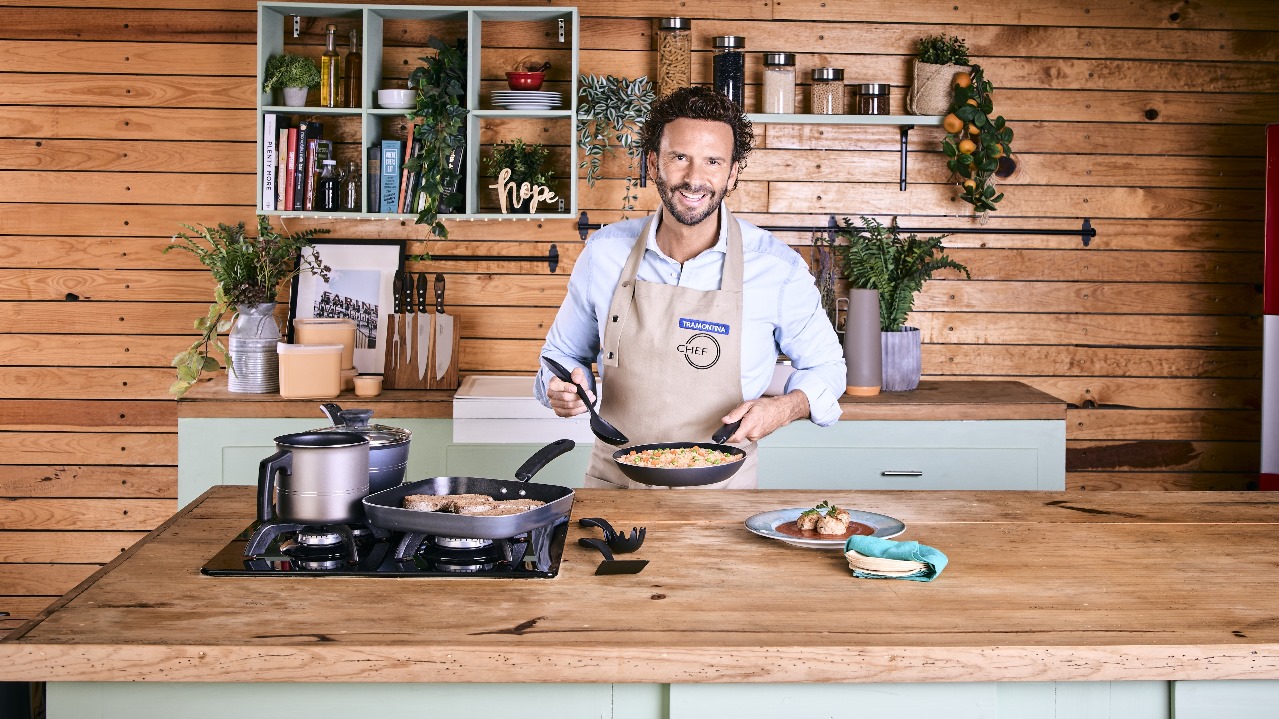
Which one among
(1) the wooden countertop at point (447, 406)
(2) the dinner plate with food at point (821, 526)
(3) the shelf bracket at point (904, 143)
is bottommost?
(2) the dinner plate with food at point (821, 526)

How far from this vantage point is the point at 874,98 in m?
4.35

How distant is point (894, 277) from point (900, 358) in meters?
0.35

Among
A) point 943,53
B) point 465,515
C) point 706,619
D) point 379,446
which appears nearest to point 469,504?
point 465,515

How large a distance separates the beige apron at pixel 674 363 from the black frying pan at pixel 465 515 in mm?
774

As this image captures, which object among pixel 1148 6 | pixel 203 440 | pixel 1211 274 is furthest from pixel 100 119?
pixel 1211 274

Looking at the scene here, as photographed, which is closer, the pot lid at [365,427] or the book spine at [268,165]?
the pot lid at [365,427]

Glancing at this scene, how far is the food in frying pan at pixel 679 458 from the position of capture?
2312 mm

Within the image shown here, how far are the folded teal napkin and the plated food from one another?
21.8 inches

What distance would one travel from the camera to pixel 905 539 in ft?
6.95

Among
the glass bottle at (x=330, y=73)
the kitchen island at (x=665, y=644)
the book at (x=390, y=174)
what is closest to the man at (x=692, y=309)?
the kitchen island at (x=665, y=644)

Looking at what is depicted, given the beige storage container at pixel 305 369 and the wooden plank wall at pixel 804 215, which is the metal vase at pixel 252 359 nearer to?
the beige storage container at pixel 305 369

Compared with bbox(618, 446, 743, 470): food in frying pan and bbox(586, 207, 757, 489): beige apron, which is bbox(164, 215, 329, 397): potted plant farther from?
bbox(618, 446, 743, 470): food in frying pan

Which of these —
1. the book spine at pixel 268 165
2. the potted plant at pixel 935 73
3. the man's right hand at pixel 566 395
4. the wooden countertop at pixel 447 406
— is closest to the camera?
the man's right hand at pixel 566 395

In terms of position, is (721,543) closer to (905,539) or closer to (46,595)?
(905,539)
